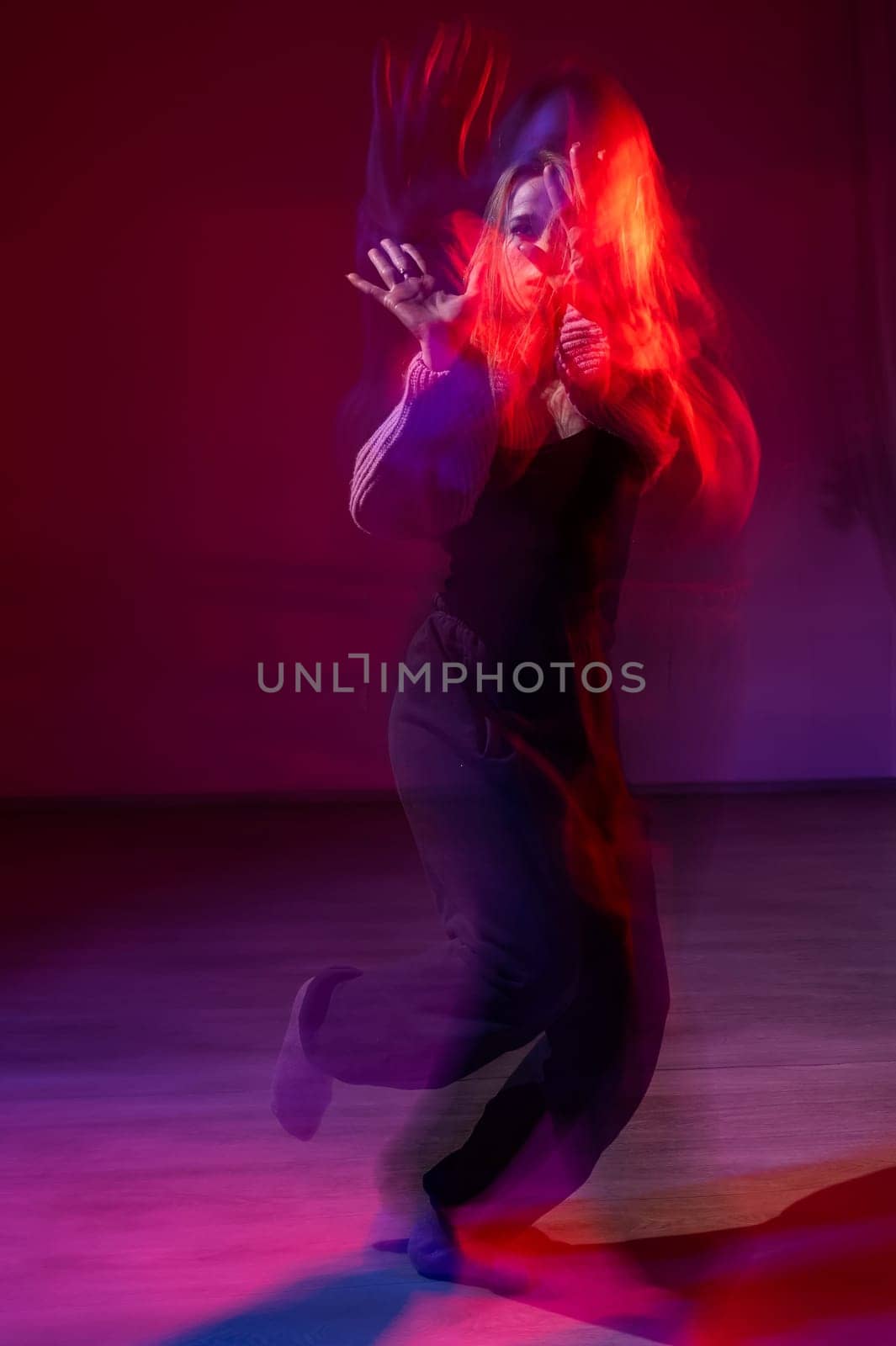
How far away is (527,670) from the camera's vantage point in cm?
136

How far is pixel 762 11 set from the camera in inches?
197

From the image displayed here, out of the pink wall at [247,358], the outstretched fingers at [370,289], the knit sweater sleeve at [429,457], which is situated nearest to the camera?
the knit sweater sleeve at [429,457]

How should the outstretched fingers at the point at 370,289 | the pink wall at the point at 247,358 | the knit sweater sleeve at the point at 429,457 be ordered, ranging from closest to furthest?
the knit sweater sleeve at the point at 429,457
the outstretched fingers at the point at 370,289
the pink wall at the point at 247,358

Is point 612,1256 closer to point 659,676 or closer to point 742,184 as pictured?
point 659,676

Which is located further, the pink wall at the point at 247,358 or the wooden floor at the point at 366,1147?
the pink wall at the point at 247,358

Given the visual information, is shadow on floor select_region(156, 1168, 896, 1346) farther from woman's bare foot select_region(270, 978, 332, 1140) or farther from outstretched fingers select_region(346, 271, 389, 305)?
outstretched fingers select_region(346, 271, 389, 305)

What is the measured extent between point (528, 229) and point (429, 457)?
0.29m

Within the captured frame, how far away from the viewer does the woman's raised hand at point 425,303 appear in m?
1.39

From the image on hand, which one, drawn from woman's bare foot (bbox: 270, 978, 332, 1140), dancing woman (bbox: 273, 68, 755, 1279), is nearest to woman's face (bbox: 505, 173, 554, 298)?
dancing woman (bbox: 273, 68, 755, 1279)

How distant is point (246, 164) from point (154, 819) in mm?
2390

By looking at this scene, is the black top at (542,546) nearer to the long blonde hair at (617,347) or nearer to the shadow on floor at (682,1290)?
the long blonde hair at (617,347)

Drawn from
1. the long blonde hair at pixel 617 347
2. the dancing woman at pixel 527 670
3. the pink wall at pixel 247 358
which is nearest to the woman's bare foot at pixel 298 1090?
the dancing woman at pixel 527 670

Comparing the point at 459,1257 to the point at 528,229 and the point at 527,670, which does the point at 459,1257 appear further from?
the point at 528,229

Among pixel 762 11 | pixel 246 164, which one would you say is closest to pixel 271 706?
pixel 246 164
